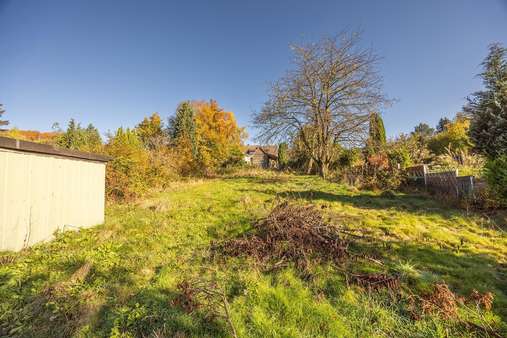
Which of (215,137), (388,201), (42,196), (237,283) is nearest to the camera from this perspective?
(237,283)

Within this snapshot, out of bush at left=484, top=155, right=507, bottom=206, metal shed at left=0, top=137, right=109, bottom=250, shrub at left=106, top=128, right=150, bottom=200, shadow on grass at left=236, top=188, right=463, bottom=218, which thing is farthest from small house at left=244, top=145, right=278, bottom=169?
metal shed at left=0, top=137, right=109, bottom=250

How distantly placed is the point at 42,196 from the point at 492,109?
35.9 feet

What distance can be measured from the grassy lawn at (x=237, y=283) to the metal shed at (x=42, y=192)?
32cm

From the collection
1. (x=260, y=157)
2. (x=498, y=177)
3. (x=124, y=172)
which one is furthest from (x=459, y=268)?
(x=260, y=157)

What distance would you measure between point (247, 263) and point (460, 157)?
1361 centimetres

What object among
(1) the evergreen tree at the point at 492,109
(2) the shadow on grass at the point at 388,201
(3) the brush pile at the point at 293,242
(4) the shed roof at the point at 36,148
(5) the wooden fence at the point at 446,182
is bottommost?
(3) the brush pile at the point at 293,242

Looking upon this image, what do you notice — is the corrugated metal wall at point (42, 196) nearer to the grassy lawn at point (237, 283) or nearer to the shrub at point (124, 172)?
the grassy lawn at point (237, 283)

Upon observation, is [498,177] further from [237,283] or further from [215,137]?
[215,137]

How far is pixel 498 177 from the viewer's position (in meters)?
4.77

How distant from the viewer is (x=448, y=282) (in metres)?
2.59

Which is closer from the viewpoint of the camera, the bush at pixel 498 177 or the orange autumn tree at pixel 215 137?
the bush at pixel 498 177

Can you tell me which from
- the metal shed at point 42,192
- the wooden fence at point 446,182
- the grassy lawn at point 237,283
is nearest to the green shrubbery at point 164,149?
the metal shed at point 42,192

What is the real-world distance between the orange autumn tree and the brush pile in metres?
13.7

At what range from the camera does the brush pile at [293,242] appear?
314 centimetres
